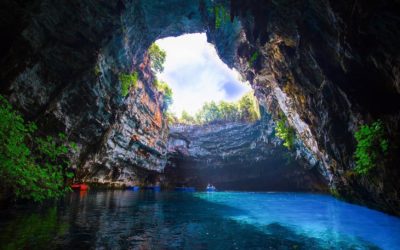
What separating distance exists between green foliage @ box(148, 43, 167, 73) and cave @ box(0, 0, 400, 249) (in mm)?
12220

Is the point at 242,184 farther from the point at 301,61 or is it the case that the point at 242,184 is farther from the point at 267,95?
the point at 301,61

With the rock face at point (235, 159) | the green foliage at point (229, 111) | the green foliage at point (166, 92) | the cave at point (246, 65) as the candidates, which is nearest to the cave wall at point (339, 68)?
the cave at point (246, 65)

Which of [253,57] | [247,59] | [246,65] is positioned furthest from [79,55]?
[246,65]

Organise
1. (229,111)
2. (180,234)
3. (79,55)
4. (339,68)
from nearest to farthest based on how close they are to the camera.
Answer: (180,234)
(339,68)
(79,55)
(229,111)

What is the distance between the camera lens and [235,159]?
50.1 metres

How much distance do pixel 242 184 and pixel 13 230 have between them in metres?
50.9

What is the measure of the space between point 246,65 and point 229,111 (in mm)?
39424

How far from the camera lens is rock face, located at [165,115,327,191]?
4700cm

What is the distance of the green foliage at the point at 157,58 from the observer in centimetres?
4680

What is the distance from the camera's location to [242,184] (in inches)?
2210

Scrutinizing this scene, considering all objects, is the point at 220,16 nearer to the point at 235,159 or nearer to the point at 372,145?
the point at 372,145

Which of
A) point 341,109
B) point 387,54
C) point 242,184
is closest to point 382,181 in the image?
point 341,109

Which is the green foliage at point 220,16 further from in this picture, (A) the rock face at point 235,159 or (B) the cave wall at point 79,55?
(A) the rock face at point 235,159

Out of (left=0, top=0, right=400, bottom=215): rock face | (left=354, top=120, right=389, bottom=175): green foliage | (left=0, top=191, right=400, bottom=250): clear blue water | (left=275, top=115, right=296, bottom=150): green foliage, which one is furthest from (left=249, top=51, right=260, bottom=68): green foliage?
(left=0, top=191, right=400, bottom=250): clear blue water
